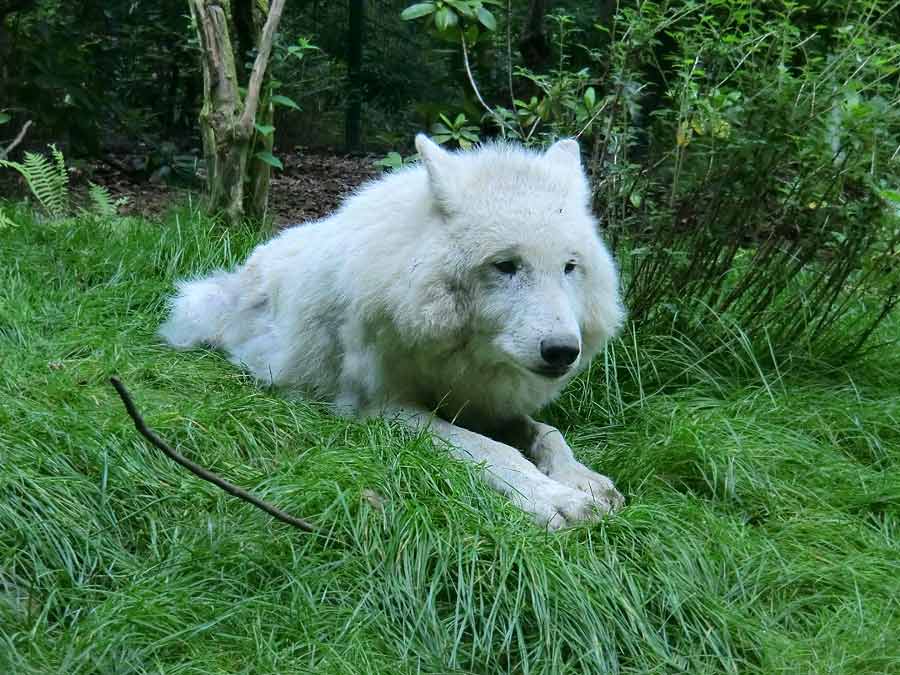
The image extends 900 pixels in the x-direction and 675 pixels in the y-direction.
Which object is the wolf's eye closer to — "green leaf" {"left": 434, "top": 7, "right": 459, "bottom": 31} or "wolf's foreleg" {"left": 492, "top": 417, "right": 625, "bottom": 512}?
"wolf's foreleg" {"left": 492, "top": 417, "right": 625, "bottom": 512}

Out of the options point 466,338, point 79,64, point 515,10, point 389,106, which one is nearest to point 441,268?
point 466,338

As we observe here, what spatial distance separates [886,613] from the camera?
10.3ft

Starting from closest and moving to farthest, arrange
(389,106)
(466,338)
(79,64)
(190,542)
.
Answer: (190,542), (466,338), (79,64), (389,106)

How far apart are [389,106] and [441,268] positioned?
6.30 metres

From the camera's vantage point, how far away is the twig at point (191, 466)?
6.99ft

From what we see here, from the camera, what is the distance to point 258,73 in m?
6.22

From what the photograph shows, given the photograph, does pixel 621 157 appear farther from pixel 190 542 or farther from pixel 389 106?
pixel 389 106

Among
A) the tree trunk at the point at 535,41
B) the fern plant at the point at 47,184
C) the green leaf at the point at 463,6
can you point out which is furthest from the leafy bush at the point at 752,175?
the fern plant at the point at 47,184

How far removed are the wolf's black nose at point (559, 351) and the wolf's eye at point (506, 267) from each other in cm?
32

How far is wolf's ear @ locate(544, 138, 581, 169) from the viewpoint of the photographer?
4.12 m

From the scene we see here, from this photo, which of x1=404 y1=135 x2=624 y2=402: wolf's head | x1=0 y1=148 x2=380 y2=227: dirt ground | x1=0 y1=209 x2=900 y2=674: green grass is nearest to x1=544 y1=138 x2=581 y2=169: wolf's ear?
x1=404 y1=135 x2=624 y2=402: wolf's head

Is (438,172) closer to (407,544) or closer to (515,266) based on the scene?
(515,266)

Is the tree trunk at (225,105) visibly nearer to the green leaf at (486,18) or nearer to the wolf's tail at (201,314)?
the wolf's tail at (201,314)

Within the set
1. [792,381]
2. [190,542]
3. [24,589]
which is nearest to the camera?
[24,589]
